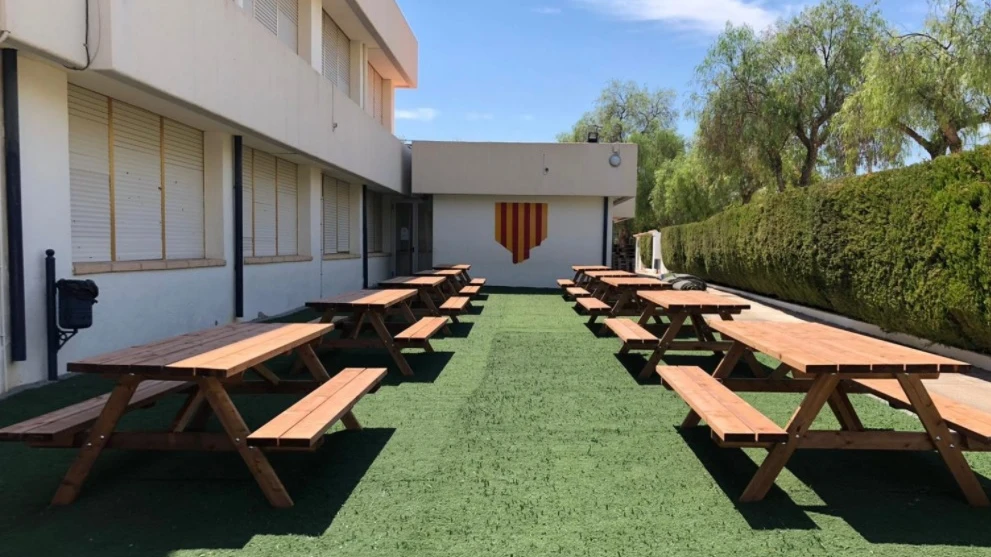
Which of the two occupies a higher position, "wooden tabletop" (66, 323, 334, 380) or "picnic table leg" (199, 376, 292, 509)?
"wooden tabletop" (66, 323, 334, 380)

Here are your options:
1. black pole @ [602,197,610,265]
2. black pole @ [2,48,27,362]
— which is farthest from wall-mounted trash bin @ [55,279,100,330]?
black pole @ [602,197,610,265]

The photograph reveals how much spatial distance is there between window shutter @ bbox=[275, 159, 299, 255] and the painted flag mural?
292 inches

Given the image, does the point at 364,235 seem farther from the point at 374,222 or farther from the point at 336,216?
the point at 374,222

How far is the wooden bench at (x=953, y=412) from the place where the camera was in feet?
9.65

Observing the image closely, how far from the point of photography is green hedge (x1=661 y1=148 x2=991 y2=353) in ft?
19.7

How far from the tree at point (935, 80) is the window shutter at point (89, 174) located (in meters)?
15.9

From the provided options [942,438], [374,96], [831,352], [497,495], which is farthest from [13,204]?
[374,96]

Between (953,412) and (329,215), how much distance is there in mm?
12019

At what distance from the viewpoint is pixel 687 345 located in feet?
20.2

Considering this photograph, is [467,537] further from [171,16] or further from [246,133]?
[246,133]

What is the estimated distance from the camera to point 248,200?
31.3 feet

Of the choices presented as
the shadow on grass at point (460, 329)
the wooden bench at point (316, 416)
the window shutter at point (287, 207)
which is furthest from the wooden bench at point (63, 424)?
the window shutter at point (287, 207)

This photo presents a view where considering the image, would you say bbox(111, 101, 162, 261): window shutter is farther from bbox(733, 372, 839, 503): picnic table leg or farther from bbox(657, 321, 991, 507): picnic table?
bbox(733, 372, 839, 503): picnic table leg

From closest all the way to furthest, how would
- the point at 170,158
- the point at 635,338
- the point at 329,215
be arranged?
the point at 635,338 < the point at 170,158 < the point at 329,215
